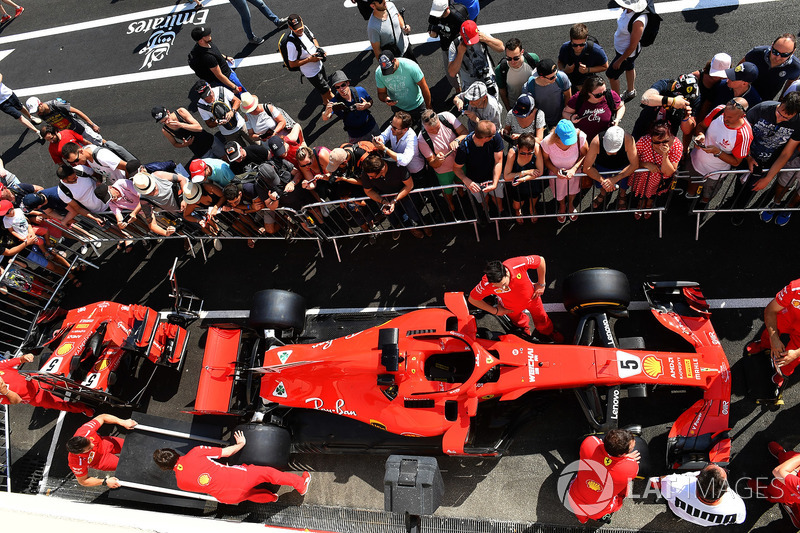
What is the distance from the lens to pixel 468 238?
7441 mm

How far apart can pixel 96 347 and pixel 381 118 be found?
204 inches

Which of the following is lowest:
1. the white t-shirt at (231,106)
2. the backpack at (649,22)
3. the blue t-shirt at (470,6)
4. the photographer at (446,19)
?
the white t-shirt at (231,106)

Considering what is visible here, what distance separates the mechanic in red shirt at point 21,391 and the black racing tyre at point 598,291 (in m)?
6.36

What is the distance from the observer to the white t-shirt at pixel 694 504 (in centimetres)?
492

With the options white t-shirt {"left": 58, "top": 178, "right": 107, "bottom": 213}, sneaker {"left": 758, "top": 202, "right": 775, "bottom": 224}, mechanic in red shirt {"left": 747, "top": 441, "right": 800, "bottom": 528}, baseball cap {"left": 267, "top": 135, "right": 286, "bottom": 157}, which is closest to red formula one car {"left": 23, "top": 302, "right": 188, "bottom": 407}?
white t-shirt {"left": 58, "top": 178, "right": 107, "bottom": 213}

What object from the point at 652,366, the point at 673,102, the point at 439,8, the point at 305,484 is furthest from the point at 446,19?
the point at 305,484

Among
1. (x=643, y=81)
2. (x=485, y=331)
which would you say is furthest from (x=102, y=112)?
(x=643, y=81)

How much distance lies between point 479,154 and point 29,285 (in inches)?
258

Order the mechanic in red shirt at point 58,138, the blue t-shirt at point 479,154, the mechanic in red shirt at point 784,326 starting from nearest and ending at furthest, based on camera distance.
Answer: the mechanic in red shirt at point 784,326 < the blue t-shirt at point 479,154 < the mechanic in red shirt at point 58,138

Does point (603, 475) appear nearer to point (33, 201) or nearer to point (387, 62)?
point (387, 62)

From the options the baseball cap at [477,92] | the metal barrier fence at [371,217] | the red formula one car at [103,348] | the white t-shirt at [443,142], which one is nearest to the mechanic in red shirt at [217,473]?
the red formula one car at [103,348]

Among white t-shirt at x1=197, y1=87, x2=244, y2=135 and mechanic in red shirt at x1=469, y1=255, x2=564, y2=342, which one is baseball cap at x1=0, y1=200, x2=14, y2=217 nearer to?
white t-shirt at x1=197, y1=87, x2=244, y2=135

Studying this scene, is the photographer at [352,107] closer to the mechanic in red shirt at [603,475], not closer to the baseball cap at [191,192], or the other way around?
the baseball cap at [191,192]

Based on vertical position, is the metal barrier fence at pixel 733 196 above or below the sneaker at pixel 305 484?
above
